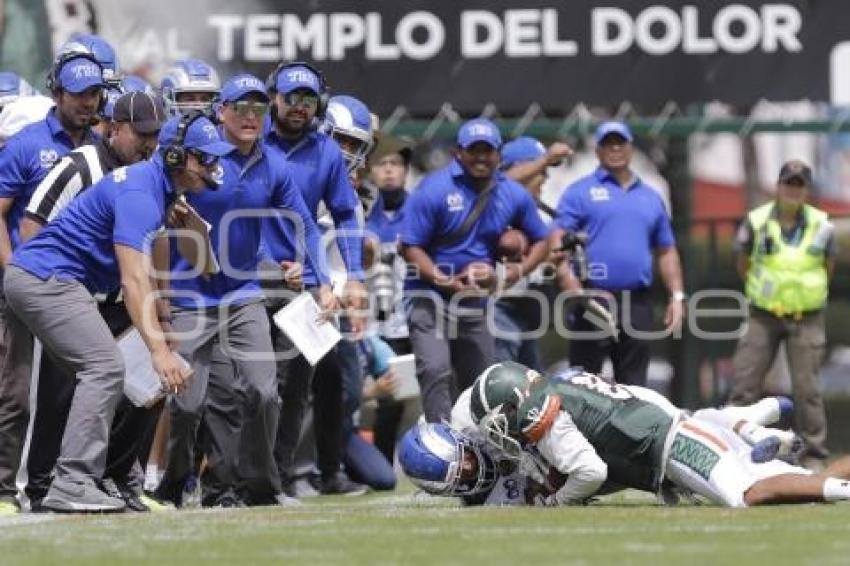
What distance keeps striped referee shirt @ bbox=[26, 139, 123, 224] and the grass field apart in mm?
1408

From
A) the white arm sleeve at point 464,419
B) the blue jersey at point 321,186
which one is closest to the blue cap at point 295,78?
the blue jersey at point 321,186

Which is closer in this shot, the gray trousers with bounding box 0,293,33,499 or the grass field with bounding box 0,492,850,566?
the grass field with bounding box 0,492,850,566

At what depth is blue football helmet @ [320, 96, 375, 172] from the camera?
40.7ft

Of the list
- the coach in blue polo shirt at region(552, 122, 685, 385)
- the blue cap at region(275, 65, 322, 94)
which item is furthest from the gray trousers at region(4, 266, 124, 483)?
the coach in blue polo shirt at region(552, 122, 685, 385)

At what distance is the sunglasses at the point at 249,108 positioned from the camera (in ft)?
35.7

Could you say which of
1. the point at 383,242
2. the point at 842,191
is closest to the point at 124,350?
the point at 383,242

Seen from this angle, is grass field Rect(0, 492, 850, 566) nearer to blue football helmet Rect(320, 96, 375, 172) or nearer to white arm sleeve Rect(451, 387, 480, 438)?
white arm sleeve Rect(451, 387, 480, 438)

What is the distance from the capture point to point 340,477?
13148mm

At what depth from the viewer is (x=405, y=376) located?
13453mm

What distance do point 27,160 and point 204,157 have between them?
3.84 ft

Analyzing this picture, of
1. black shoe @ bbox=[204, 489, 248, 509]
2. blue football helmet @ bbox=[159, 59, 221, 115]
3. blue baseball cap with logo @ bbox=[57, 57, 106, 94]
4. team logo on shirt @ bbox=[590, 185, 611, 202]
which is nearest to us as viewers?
blue baseball cap with logo @ bbox=[57, 57, 106, 94]

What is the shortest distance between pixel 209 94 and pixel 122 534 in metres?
3.91

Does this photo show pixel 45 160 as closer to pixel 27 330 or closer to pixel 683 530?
pixel 27 330

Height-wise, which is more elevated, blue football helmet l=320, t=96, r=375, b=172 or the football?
blue football helmet l=320, t=96, r=375, b=172
